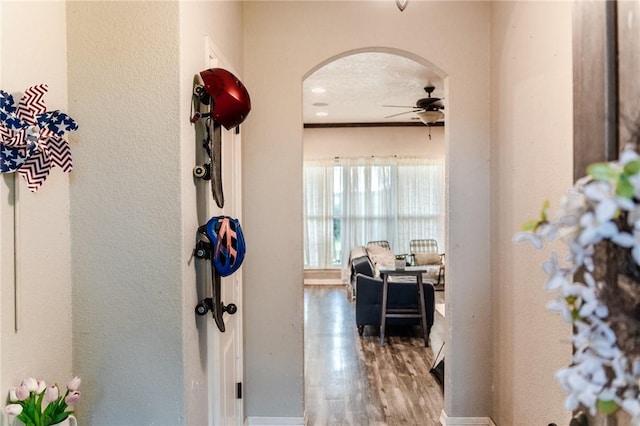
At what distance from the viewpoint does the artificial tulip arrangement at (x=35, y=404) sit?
3.95ft

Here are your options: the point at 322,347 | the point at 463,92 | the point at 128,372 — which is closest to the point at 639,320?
the point at 128,372

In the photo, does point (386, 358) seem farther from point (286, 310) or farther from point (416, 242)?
point (416, 242)

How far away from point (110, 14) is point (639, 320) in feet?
5.92

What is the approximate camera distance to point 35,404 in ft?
4.04

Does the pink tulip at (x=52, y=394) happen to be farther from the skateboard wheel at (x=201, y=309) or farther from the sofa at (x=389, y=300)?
the sofa at (x=389, y=300)

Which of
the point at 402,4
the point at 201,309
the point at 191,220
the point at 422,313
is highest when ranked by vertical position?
the point at 402,4

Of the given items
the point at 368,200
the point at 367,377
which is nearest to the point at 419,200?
the point at 368,200

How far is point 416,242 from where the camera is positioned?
7824 mm

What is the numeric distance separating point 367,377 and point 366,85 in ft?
10.6

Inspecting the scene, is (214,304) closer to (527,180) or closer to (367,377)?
(527,180)

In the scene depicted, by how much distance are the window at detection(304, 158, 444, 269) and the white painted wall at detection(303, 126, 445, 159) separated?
138 millimetres

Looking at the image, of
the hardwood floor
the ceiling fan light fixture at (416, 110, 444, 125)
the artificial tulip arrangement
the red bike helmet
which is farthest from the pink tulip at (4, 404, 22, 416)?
the ceiling fan light fixture at (416, 110, 444, 125)

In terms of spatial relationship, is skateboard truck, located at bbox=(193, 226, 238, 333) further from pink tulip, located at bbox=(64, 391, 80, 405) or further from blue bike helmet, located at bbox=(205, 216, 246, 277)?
pink tulip, located at bbox=(64, 391, 80, 405)

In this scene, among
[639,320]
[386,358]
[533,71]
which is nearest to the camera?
[639,320]
